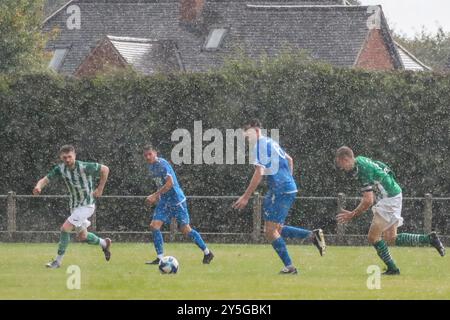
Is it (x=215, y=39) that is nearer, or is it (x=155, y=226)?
(x=155, y=226)

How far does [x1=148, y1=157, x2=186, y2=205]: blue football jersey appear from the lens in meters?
20.2

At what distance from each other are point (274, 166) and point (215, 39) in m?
38.6

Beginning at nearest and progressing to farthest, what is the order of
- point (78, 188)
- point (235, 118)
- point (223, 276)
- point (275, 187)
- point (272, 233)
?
point (223, 276), point (272, 233), point (275, 187), point (78, 188), point (235, 118)

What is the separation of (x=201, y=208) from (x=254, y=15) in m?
27.7

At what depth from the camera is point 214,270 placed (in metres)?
19.4

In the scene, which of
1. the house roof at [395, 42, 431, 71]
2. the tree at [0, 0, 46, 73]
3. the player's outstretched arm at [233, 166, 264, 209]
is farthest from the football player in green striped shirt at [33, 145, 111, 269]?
the house roof at [395, 42, 431, 71]

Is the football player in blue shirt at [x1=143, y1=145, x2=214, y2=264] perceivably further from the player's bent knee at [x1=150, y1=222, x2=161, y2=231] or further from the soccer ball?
the soccer ball

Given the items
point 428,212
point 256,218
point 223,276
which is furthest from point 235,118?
point 223,276

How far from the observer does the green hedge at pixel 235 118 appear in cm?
2842

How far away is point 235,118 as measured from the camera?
95.1 feet

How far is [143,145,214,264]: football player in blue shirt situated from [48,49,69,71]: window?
39.4m

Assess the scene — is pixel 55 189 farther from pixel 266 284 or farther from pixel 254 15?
pixel 254 15

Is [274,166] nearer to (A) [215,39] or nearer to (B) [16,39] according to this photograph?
(B) [16,39]

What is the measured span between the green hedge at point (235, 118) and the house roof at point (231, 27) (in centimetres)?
1875
